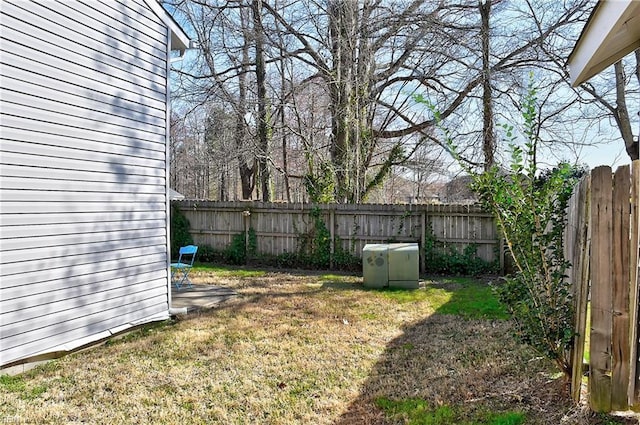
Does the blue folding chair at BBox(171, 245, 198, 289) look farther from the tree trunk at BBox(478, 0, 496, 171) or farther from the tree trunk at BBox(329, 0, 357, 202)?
the tree trunk at BBox(478, 0, 496, 171)

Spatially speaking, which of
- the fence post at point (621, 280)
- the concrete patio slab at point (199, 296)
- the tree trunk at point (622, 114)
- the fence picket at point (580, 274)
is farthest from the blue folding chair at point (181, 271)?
the tree trunk at point (622, 114)

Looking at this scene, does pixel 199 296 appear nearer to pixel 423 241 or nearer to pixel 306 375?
pixel 306 375

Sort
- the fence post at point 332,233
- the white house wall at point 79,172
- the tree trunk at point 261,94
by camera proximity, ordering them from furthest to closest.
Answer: the tree trunk at point 261,94
the fence post at point 332,233
the white house wall at point 79,172

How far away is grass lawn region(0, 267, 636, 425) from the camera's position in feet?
9.61

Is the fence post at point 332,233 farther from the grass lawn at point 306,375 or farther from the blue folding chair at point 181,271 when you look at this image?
the grass lawn at point 306,375

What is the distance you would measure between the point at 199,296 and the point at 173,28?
382cm

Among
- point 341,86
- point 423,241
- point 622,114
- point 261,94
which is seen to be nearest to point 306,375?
point 423,241

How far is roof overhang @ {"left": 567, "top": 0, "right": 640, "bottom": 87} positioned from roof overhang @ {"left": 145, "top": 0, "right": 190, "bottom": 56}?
454cm

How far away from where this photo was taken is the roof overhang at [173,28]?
5236 millimetres

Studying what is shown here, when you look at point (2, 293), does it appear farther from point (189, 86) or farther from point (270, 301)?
point (189, 86)

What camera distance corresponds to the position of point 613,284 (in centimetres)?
240

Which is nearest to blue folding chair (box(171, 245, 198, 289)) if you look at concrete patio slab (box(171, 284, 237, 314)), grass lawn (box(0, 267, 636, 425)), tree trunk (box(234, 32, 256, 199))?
concrete patio slab (box(171, 284, 237, 314))

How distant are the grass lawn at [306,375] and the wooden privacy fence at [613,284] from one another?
0.65ft

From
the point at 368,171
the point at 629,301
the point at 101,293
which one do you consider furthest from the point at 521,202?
the point at 368,171
